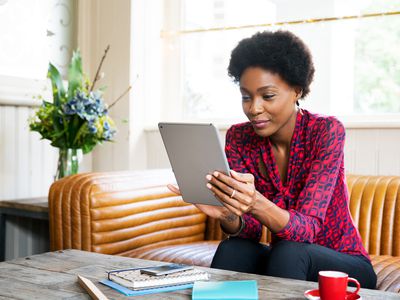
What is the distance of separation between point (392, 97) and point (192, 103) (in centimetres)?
111

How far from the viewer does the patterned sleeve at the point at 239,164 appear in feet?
5.86

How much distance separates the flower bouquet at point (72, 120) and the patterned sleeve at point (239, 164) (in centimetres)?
81

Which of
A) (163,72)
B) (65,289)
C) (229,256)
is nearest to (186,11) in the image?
(163,72)

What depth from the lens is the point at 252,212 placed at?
1601 millimetres

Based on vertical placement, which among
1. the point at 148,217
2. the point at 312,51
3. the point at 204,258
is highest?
the point at 312,51

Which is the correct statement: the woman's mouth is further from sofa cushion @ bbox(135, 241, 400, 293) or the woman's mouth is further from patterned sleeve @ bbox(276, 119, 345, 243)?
sofa cushion @ bbox(135, 241, 400, 293)

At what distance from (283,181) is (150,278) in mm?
707

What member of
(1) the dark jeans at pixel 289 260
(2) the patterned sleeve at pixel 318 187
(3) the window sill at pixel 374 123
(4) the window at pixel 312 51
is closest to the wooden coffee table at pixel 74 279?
(1) the dark jeans at pixel 289 260

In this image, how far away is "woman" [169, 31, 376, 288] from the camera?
Result: 1570 mm

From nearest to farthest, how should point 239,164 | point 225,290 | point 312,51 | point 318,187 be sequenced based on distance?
point 225,290
point 318,187
point 239,164
point 312,51

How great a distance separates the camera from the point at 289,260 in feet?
5.02

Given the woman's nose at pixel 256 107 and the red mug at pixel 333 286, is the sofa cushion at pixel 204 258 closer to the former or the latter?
the woman's nose at pixel 256 107

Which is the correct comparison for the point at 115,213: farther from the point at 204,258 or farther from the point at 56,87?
the point at 56,87

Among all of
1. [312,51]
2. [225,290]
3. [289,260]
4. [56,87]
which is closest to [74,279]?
[225,290]
